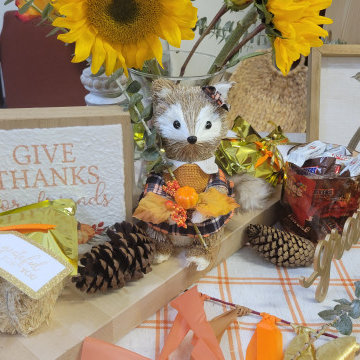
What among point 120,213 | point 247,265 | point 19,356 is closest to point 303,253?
point 247,265

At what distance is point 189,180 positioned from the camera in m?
0.58

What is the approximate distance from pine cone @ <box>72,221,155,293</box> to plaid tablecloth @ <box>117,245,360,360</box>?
7 cm

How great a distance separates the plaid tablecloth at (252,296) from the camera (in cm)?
52

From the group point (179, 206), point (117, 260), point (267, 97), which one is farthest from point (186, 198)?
point (267, 97)

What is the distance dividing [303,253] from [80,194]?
33 cm

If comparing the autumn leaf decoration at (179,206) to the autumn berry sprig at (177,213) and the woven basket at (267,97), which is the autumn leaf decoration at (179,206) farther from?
the woven basket at (267,97)

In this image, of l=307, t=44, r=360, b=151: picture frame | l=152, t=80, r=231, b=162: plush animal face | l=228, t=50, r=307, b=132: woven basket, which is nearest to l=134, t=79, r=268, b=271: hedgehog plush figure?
l=152, t=80, r=231, b=162: plush animal face

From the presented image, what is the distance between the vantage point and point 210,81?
0.61 metres

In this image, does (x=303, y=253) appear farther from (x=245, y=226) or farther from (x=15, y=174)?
(x=15, y=174)

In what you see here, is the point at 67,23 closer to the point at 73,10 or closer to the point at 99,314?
the point at 73,10

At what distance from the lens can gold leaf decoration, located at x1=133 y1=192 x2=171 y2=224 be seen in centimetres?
54

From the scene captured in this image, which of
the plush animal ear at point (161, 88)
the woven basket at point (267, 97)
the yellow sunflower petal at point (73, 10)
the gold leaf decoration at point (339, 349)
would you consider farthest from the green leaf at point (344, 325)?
the woven basket at point (267, 97)

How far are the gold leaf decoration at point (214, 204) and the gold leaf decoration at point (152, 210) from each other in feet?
0.15

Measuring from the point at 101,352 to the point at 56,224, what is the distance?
0.15 meters
